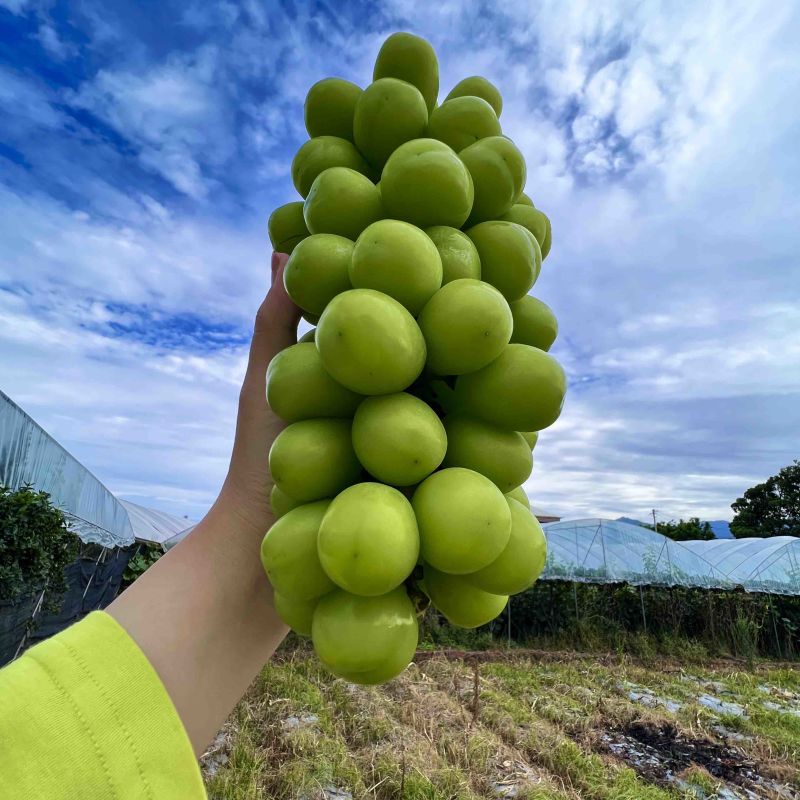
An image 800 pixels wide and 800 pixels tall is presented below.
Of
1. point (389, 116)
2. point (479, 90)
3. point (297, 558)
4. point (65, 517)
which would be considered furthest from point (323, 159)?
point (65, 517)

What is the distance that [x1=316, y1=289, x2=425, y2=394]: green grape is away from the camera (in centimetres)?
87

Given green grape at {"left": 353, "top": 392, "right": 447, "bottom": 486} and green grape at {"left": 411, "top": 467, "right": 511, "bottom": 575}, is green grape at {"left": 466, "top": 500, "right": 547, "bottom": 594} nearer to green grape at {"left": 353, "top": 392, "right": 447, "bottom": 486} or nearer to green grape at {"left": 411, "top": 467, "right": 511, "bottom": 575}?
green grape at {"left": 411, "top": 467, "right": 511, "bottom": 575}

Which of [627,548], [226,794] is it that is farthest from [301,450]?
[627,548]

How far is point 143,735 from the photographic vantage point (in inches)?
35.6

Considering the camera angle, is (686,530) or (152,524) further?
(686,530)

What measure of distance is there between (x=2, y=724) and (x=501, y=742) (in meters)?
6.77

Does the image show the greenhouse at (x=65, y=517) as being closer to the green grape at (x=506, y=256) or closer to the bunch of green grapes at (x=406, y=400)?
the bunch of green grapes at (x=406, y=400)

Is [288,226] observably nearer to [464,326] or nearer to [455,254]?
[455,254]

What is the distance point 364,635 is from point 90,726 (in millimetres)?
435

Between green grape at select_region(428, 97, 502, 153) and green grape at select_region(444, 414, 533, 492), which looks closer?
green grape at select_region(444, 414, 533, 492)

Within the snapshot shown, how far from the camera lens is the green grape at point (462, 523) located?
831 millimetres

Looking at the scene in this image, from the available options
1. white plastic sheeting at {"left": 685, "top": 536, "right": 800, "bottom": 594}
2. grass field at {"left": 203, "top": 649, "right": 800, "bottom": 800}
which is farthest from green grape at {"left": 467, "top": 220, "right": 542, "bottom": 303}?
white plastic sheeting at {"left": 685, "top": 536, "right": 800, "bottom": 594}

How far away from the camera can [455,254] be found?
107 centimetres

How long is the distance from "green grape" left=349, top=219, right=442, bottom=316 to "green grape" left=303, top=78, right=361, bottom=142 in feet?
1.89
